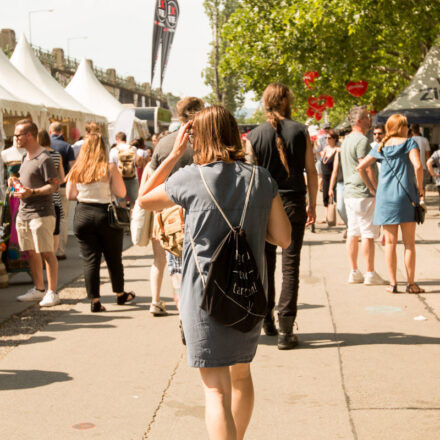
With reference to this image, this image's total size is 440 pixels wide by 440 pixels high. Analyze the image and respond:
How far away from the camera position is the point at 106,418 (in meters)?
4.58

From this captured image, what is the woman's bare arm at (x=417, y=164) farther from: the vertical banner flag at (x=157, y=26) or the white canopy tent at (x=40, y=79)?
the vertical banner flag at (x=157, y=26)

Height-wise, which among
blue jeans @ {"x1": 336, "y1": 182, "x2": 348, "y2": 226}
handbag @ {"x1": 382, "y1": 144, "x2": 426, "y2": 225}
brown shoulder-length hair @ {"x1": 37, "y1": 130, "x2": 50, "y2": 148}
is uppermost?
brown shoulder-length hair @ {"x1": 37, "y1": 130, "x2": 50, "y2": 148}

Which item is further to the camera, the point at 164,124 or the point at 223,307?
the point at 164,124

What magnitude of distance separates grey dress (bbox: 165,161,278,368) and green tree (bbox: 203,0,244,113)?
5289 centimetres

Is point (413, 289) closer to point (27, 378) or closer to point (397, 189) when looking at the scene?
point (397, 189)

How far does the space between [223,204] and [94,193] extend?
4552 millimetres

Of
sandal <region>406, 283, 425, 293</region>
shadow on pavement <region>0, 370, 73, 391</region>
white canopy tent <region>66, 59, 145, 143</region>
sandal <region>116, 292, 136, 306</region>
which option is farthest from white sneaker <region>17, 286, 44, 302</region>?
white canopy tent <region>66, 59, 145, 143</region>

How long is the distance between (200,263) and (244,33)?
22.4m

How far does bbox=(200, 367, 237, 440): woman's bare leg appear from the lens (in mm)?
3299

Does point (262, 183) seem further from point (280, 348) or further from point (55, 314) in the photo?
point (55, 314)

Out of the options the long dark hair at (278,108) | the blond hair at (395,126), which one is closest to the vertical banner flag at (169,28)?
the blond hair at (395,126)

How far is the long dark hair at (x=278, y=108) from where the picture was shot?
5.93 meters

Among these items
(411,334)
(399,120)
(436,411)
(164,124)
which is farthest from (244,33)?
(436,411)

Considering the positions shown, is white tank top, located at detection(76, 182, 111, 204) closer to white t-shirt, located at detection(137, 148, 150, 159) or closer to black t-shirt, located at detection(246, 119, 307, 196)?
black t-shirt, located at detection(246, 119, 307, 196)
